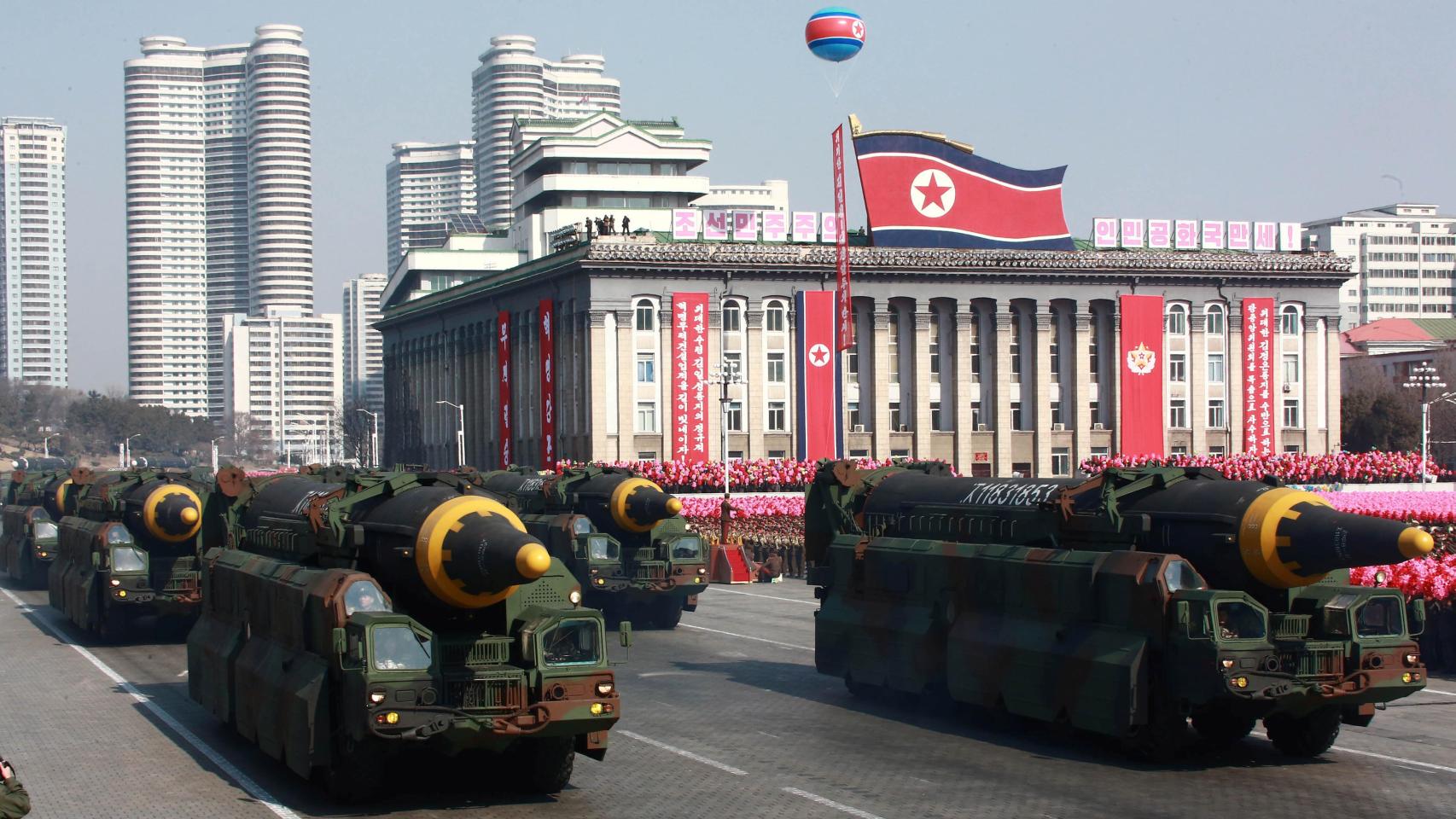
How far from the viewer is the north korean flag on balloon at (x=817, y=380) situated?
8144 cm

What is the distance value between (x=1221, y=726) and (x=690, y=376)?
6198 centimetres

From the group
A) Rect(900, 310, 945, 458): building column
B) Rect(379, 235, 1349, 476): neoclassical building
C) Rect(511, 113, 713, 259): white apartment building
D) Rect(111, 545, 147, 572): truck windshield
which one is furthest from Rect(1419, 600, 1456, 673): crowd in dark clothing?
Rect(511, 113, 713, 259): white apartment building

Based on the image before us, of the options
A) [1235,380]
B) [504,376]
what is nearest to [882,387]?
[1235,380]

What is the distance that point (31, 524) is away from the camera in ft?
151

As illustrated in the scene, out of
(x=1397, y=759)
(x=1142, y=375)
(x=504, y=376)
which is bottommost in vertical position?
(x=1397, y=759)

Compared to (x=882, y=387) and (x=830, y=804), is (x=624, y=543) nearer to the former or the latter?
(x=830, y=804)

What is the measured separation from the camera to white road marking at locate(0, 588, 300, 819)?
58.5 feet

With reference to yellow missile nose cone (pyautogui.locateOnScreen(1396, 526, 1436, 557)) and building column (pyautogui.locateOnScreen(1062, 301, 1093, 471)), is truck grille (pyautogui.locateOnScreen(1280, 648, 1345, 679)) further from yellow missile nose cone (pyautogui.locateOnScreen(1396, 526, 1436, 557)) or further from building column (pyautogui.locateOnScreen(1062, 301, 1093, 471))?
building column (pyautogui.locateOnScreen(1062, 301, 1093, 471))

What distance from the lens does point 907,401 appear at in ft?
289

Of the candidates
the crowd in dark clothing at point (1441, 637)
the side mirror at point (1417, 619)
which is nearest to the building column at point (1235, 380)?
the crowd in dark clothing at point (1441, 637)

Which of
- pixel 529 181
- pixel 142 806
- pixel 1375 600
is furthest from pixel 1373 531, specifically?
pixel 529 181

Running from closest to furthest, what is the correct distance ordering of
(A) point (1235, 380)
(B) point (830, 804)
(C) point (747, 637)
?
(B) point (830, 804)
(C) point (747, 637)
(A) point (1235, 380)

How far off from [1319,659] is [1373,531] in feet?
5.13

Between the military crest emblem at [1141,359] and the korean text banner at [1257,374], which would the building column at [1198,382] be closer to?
the korean text banner at [1257,374]
